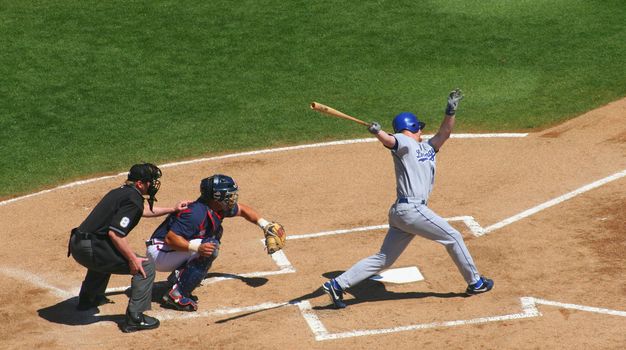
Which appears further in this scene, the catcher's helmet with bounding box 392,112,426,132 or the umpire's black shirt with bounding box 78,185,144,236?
the catcher's helmet with bounding box 392,112,426,132

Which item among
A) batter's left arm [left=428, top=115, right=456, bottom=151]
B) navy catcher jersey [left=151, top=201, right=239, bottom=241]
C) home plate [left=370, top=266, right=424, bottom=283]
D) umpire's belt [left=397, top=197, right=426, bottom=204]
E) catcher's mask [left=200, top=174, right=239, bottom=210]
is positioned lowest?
home plate [left=370, top=266, right=424, bottom=283]

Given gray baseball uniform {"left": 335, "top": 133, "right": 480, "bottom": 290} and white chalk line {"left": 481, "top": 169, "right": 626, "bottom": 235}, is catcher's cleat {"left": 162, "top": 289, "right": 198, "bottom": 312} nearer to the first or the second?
gray baseball uniform {"left": 335, "top": 133, "right": 480, "bottom": 290}

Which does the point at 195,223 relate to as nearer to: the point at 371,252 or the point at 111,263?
the point at 111,263

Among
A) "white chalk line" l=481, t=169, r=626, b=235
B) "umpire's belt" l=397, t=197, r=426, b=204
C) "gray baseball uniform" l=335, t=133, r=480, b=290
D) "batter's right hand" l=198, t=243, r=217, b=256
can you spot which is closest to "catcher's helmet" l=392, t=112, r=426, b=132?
"gray baseball uniform" l=335, t=133, r=480, b=290

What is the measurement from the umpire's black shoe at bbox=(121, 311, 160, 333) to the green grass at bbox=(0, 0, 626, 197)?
5.00m

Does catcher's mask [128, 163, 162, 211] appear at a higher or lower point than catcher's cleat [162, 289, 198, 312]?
higher

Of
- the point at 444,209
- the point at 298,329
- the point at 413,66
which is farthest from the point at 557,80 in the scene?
the point at 298,329

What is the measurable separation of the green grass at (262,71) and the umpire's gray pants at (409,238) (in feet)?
17.5

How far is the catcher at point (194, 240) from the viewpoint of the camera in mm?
10352

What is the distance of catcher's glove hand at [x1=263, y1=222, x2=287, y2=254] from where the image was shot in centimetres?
1054

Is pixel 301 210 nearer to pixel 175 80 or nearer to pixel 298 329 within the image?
pixel 298 329

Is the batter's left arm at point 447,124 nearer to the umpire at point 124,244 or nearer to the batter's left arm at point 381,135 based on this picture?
the batter's left arm at point 381,135

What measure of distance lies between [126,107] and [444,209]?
21.8 feet

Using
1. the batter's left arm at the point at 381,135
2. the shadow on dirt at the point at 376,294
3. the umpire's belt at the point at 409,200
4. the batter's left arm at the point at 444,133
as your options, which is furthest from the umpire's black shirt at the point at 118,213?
the batter's left arm at the point at 444,133
